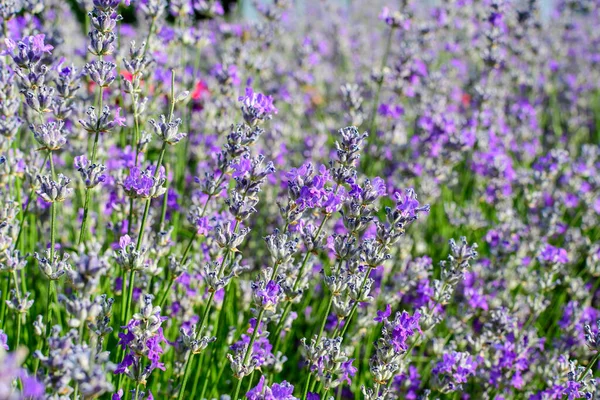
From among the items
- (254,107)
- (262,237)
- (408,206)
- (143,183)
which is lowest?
(262,237)

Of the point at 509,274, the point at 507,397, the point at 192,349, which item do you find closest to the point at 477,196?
the point at 509,274

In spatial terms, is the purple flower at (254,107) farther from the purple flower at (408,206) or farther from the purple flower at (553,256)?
the purple flower at (553,256)

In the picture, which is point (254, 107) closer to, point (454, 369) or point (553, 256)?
point (454, 369)

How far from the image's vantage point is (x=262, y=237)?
7.09ft

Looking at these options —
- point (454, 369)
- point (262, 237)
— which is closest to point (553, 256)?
point (454, 369)

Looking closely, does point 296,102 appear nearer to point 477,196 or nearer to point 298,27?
point 477,196

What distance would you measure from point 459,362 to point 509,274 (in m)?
1.39

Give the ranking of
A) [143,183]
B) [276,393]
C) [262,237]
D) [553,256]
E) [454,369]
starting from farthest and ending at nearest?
[553,256]
[454,369]
[262,237]
[143,183]
[276,393]

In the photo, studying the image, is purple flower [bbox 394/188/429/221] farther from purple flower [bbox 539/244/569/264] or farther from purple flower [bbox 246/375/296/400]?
purple flower [bbox 539/244/569/264]

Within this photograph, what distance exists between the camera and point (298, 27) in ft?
33.4

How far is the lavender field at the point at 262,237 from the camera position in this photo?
1.91 m

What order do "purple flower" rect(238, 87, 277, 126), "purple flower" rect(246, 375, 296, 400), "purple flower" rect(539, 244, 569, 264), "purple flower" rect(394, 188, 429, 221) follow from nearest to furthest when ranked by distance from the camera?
"purple flower" rect(246, 375, 296, 400) < "purple flower" rect(394, 188, 429, 221) < "purple flower" rect(238, 87, 277, 126) < "purple flower" rect(539, 244, 569, 264)

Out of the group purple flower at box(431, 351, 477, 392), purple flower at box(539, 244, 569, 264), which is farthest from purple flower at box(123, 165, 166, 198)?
purple flower at box(539, 244, 569, 264)

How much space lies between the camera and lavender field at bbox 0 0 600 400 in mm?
1906
